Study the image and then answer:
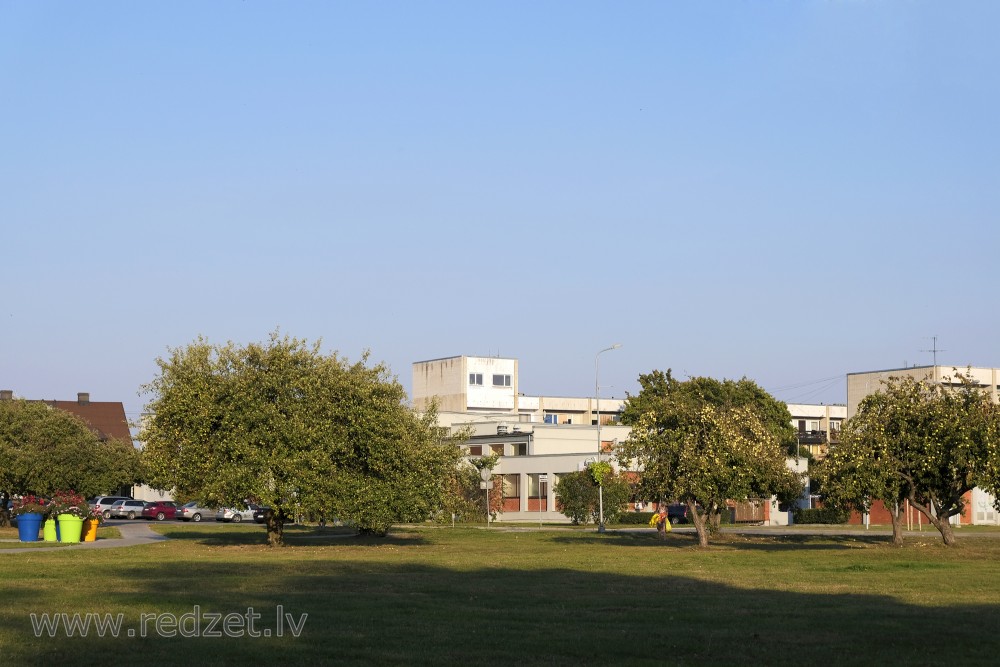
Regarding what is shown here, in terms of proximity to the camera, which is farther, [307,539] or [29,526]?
[307,539]

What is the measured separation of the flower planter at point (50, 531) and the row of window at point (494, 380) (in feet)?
325

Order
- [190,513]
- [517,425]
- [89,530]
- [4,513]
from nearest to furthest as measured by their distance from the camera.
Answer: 1. [89,530]
2. [4,513]
3. [190,513]
4. [517,425]

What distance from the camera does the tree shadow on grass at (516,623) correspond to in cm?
1363

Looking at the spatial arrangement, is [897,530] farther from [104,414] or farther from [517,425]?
[104,414]

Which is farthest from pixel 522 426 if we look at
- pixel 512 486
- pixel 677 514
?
pixel 677 514

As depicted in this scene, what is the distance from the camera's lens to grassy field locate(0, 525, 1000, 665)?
13844mm

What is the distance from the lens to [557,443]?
9556cm

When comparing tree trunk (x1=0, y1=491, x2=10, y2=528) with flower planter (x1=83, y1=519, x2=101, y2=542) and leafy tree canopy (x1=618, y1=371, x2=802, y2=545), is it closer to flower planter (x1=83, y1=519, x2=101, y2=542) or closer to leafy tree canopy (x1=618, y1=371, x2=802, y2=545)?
flower planter (x1=83, y1=519, x2=101, y2=542)

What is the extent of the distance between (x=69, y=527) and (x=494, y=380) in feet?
335

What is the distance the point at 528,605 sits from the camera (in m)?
19.6

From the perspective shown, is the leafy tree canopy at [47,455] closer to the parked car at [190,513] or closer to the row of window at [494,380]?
the parked car at [190,513]

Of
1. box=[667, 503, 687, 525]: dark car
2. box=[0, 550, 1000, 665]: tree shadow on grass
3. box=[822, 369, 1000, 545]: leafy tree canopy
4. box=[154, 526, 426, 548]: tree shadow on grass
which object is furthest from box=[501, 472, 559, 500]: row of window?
box=[0, 550, 1000, 665]: tree shadow on grass

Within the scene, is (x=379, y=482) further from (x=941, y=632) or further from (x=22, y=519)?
(x=941, y=632)

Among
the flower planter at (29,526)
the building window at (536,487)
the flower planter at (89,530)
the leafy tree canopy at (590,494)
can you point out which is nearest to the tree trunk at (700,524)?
the flower planter at (89,530)
